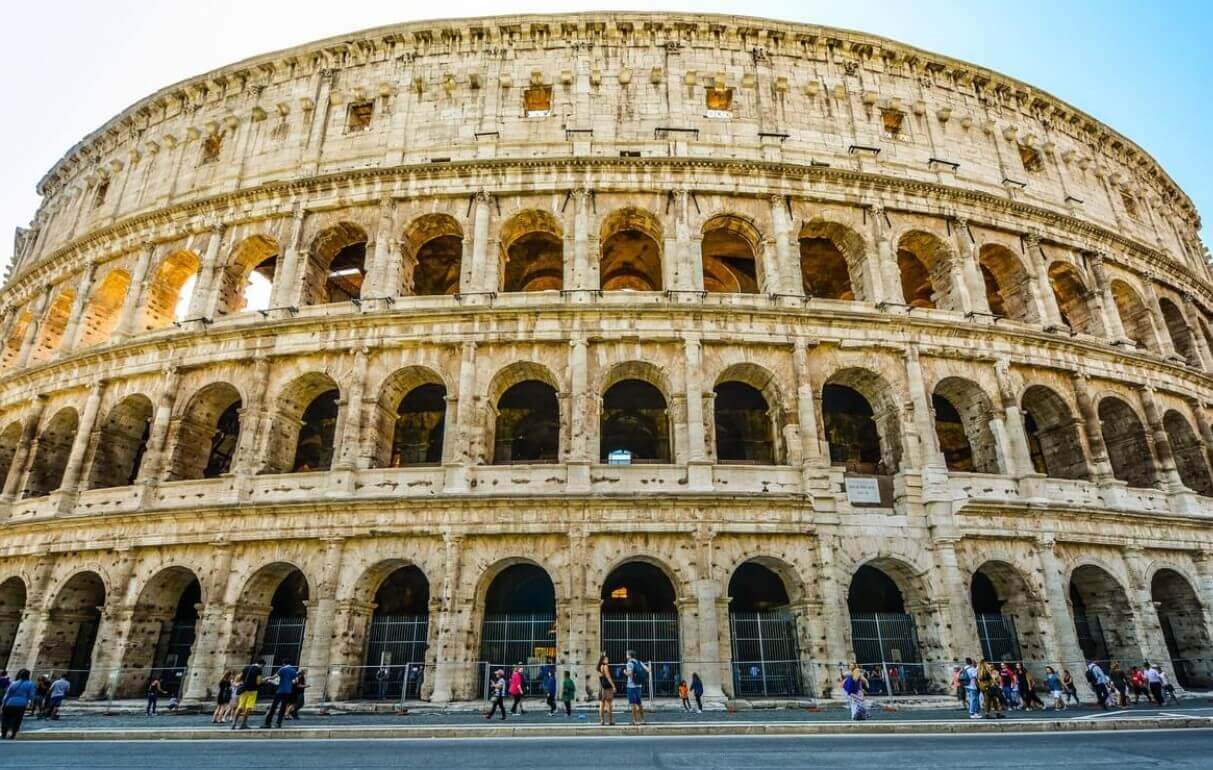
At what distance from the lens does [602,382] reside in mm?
16562

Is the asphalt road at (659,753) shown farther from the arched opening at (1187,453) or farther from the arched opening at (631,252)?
the arched opening at (1187,453)

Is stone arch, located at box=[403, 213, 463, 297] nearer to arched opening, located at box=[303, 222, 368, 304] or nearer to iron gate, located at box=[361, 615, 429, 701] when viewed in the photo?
arched opening, located at box=[303, 222, 368, 304]

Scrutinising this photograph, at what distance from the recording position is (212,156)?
22484 millimetres

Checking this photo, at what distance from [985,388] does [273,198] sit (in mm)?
22265

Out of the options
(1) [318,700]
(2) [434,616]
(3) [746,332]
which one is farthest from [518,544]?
(3) [746,332]

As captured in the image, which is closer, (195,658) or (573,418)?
(195,658)

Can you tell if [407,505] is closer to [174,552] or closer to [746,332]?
[174,552]

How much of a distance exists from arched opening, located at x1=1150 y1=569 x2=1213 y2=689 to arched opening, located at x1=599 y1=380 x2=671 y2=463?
14.1 metres

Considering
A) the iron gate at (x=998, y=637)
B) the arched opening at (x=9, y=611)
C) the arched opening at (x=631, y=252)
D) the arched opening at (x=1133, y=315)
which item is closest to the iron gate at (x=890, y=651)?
the iron gate at (x=998, y=637)

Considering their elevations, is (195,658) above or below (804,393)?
below

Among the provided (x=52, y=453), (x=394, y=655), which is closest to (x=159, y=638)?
(x=394, y=655)

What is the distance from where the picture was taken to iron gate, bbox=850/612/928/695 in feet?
49.1

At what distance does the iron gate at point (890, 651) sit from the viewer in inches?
589

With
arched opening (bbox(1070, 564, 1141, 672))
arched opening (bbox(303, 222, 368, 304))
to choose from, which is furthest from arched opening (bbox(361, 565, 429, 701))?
arched opening (bbox(1070, 564, 1141, 672))
